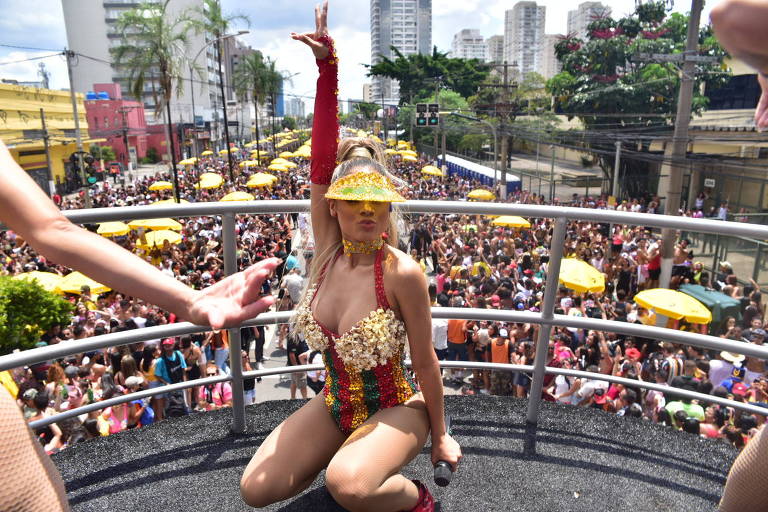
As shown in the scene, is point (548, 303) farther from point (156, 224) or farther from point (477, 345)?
point (156, 224)

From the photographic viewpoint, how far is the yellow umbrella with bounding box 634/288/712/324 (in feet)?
23.3

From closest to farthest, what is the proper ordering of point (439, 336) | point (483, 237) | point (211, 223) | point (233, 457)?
point (233, 457) → point (439, 336) → point (483, 237) → point (211, 223)

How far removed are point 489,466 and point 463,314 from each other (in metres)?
0.67

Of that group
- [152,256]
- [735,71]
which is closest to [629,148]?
[735,71]

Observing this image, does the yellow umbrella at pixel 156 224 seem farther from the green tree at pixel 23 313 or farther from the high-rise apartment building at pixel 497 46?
the high-rise apartment building at pixel 497 46

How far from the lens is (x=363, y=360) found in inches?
73.7

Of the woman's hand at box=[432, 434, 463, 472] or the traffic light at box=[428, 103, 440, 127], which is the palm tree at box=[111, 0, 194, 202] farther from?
the woman's hand at box=[432, 434, 463, 472]

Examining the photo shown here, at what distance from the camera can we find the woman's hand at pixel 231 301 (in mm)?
1016

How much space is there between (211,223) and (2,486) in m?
16.6

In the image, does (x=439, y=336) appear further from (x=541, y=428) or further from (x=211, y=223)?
(x=211, y=223)

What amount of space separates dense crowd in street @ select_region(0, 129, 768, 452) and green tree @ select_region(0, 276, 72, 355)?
260 mm

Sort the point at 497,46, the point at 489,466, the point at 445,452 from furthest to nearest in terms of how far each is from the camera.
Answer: the point at 497,46 → the point at 489,466 → the point at 445,452

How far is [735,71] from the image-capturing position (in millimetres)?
32094

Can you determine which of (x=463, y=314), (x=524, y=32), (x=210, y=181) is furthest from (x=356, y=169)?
(x=524, y=32)
